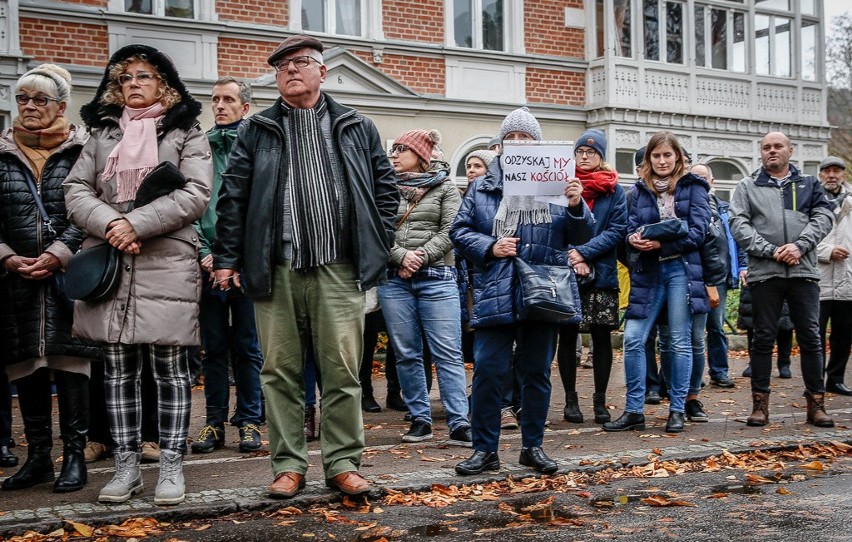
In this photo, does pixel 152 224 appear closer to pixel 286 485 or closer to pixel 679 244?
pixel 286 485

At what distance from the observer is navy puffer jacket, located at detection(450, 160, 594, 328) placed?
6.28 metres

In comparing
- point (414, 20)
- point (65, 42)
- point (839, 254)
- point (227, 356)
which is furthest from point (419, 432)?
point (414, 20)

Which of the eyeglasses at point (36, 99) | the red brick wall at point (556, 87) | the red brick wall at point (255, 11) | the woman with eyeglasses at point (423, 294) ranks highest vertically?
the red brick wall at point (255, 11)

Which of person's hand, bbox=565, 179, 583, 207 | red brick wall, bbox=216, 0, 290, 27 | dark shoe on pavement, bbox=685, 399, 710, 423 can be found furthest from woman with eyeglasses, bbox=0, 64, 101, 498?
red brick wall, bbox=216, 0, 290, 27

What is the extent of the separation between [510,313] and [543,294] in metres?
Result: 0.22

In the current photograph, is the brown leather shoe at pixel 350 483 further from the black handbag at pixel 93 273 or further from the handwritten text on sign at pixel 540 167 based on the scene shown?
the handwritten text on sign at pixel 540 167

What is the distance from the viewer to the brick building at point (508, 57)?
50.9 ft

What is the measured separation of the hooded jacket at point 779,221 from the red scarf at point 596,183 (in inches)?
40.2

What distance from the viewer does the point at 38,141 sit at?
246 inches

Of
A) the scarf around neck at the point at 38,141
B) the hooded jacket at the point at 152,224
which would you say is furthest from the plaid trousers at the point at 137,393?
the scarf around neck at the point at 38,141

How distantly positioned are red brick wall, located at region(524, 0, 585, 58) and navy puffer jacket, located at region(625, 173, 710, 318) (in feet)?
38.2

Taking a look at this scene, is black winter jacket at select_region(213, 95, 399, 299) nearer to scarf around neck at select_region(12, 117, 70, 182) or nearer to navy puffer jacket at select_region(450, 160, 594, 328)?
navy puffer jacket at select_region(450, 160, 594, 328)

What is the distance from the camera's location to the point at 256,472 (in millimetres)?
6379

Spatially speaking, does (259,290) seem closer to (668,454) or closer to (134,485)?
(134,485)
